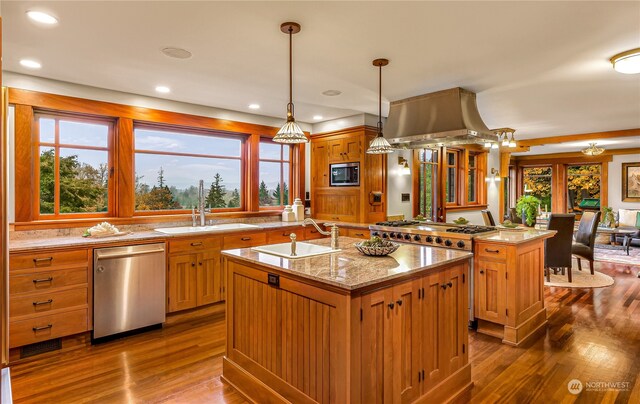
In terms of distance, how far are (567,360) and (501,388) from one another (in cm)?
82

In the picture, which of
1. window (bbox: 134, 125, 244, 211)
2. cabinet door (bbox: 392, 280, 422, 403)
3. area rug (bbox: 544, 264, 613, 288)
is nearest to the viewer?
cabinet door (bbox: 392, 280, 422, 403)

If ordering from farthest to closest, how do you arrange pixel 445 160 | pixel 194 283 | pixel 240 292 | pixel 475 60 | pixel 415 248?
pixel 445 160
pixel 194 283
pixel 475 60
pixel 415 248
pixel 240 292

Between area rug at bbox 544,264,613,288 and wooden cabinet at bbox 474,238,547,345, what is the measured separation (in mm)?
1879

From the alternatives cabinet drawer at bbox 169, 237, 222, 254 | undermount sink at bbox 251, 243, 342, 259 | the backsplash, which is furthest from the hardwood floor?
the backsplash

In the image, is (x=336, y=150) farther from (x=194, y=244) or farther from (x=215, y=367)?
(x=215, y=367)

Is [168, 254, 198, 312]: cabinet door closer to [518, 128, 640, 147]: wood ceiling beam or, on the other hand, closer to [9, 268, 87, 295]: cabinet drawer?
[9, 268, 87, 295]: cabinet drawer

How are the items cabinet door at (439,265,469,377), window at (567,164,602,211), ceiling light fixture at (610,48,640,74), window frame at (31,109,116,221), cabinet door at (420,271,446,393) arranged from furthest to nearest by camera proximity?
window at (567,164,602,211) → window frame at (31,109,116,221) → ceiling light fixture at (610,48,640,74) → cabinet door at (439,265,469,377) → cabinet door at (420,271,446,393)

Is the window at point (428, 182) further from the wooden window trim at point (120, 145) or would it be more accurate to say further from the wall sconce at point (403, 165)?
the wooden window trim at point (120, 145)

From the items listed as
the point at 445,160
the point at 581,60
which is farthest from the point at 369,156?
the point at 581,60

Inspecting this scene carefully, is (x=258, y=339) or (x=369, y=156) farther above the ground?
(x=369, y=156)

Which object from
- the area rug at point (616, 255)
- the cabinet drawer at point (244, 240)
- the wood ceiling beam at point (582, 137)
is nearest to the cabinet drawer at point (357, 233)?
the cabinet drawer at point (244, 240)

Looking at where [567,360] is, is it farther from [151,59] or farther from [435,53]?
[151,59]

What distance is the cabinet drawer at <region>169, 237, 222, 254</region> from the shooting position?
12.4 feet

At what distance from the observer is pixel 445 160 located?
6.45m
